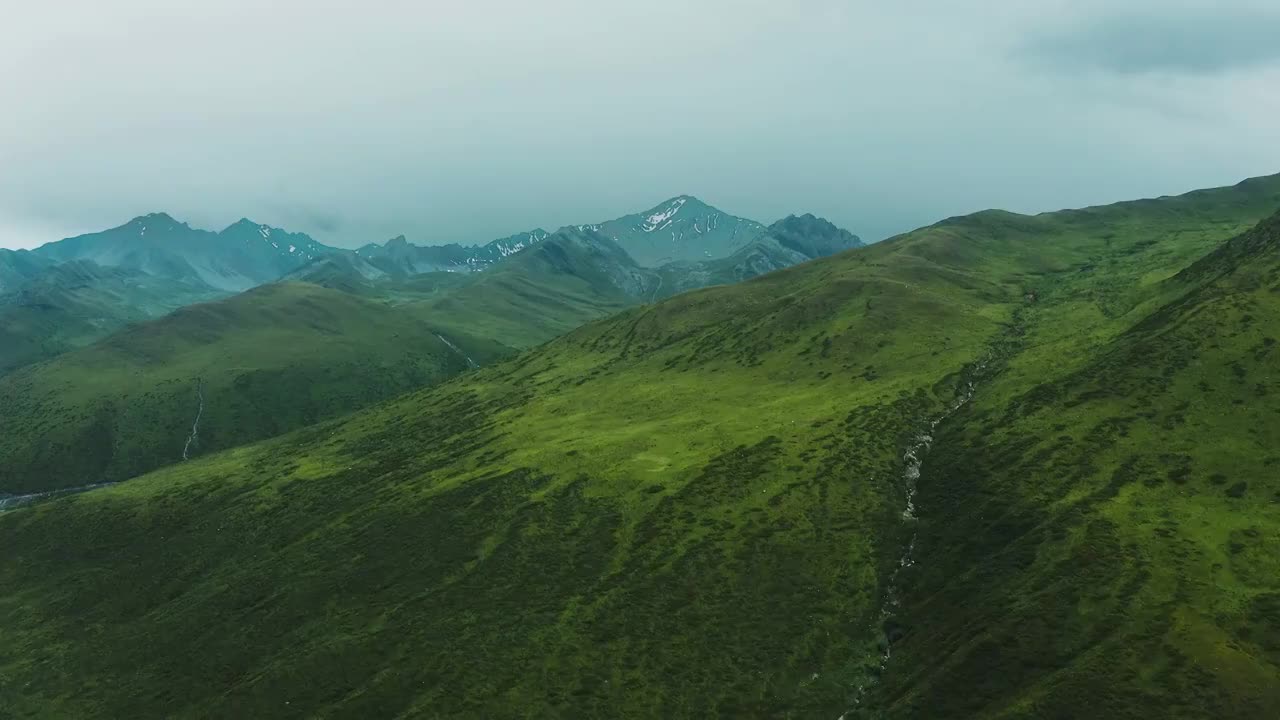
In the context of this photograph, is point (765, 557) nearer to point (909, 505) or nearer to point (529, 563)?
point (909, 505)

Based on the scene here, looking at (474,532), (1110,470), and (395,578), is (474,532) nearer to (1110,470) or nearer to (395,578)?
(395,578)

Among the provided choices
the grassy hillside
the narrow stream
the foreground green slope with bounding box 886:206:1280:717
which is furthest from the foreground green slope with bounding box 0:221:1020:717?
the foreground green slope with bounding box 886:206:1280:717

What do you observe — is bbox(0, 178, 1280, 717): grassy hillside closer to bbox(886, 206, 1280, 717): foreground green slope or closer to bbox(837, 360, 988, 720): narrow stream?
bbox(886, 206, 1280, 717): foreground green slope

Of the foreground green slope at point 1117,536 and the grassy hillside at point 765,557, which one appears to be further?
the grassy hillside at point 765,557

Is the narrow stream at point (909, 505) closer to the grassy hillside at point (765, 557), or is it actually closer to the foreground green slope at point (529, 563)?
the grassy hillside at point (765, 557)

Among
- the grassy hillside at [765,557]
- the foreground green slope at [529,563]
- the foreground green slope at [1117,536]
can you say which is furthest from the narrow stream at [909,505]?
the foreground green slope at [529,563]

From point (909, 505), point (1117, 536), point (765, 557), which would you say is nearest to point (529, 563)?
point (765, 557)

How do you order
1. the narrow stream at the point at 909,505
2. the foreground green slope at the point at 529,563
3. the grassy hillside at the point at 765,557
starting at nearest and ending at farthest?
the grassy hillside at the point at 765,557
the narrow stream at the point at 909,505
the foreground green slope at the point at 529,563

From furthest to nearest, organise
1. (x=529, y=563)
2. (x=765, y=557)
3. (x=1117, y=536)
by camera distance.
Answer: (x=529, y=563) → (x=765, y=557) → (x=1117, y=536)
